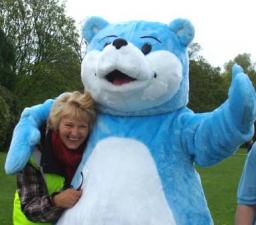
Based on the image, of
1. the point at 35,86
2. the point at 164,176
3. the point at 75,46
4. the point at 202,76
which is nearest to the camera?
the point at 164,176

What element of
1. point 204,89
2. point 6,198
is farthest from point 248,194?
point 204,89

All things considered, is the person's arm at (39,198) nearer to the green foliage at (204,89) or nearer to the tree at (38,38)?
the tree at (38,38)

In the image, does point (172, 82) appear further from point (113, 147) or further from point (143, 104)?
point (113, 147)

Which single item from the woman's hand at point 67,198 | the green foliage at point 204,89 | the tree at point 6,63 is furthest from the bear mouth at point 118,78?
the green foliage at point 204,89

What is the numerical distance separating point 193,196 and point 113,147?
52 centimetres

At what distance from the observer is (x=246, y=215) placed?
9.58 ft

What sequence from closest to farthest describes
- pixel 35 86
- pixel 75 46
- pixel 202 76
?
pixel 35 86 < pixel 75 46 < pixel 202 76

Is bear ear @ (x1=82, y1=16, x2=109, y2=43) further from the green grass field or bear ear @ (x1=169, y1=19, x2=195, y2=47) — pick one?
the green grass field

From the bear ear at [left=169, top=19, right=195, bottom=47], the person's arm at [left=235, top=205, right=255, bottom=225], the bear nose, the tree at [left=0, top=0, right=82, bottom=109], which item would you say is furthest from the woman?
the tree at [left=0, top=0, right=82, bottom=109]

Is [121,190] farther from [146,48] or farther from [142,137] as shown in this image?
[146,48]

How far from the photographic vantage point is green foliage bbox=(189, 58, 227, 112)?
42156mm

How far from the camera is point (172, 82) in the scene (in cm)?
311

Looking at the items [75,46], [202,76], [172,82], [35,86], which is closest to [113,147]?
[172,82]

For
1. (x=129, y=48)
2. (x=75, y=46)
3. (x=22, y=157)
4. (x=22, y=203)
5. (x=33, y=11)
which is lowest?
(x=22, y=203)
